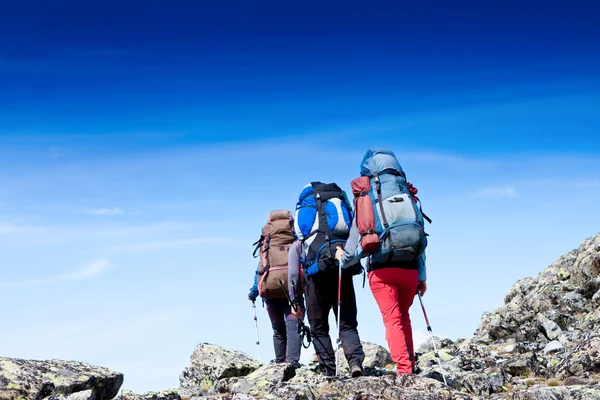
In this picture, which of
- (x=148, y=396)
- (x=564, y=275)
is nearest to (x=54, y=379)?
(x=148, y=396)

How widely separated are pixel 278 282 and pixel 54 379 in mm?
5916

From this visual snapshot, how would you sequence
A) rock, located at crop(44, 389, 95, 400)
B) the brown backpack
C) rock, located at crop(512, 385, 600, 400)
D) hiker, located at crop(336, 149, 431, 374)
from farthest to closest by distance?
the brown backpack
hiker, located at crop(336, 149, 431, 374)
rock, located at crop(44, 389, 95, 400)
rock, located at crop(512, 385, 600, 400)

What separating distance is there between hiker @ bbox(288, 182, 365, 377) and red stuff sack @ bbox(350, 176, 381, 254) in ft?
3.20

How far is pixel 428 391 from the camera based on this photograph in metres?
10.1

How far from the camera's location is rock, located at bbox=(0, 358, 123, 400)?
35.8 ft

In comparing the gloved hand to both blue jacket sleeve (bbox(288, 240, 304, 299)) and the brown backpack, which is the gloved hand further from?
blue jacket sleeve (bbox(288, 240, 304, 299))

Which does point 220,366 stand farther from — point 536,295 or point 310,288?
point 536,295

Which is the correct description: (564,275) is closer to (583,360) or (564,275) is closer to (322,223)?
(583,360)

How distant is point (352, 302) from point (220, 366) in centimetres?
597

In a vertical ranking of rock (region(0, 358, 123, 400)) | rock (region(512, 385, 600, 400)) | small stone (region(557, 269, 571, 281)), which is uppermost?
small stone (region(557, 269, 571, 281))

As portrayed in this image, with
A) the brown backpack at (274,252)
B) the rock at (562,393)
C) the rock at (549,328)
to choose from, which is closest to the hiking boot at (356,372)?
the rock at (562,393)

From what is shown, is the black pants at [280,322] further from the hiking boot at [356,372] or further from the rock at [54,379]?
the rock at [54,379]

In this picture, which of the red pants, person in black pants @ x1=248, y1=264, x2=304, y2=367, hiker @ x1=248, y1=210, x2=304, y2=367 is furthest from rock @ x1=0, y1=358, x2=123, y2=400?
the red pants

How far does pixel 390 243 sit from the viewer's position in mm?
10961
